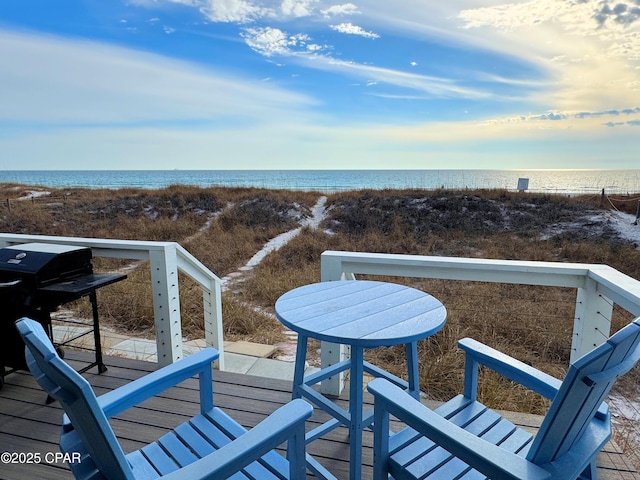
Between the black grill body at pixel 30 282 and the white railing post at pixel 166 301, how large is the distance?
1.31 ft

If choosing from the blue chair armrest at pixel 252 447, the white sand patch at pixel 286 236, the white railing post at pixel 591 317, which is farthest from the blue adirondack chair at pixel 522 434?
the white sand patch at pixel 286 236

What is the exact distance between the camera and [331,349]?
191 cm

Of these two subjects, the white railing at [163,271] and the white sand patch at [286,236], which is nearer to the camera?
the white railing at [163,271]

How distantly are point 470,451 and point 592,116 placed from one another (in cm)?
1072

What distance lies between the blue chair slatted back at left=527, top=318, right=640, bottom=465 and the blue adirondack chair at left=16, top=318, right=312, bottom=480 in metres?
0.51

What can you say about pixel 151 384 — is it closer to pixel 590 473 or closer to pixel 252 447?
pixel 252 447

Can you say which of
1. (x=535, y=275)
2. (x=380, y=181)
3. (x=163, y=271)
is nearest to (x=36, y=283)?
(x=163, y=271)

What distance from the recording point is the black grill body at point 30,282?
1843 mm

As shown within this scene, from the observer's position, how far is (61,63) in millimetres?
6098

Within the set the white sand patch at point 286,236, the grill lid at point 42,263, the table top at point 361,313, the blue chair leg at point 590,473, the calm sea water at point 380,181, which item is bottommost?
the white sand patch at point 286,236

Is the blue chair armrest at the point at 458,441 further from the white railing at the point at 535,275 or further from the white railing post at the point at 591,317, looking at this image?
the white railing post at the point at 591,317

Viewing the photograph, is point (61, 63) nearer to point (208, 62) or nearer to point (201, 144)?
point (208, 62)

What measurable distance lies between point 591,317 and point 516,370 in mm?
844

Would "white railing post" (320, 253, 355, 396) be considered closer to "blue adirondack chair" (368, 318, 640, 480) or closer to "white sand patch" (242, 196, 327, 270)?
"blue adirondack chair" (368, 318, 640, 480)
